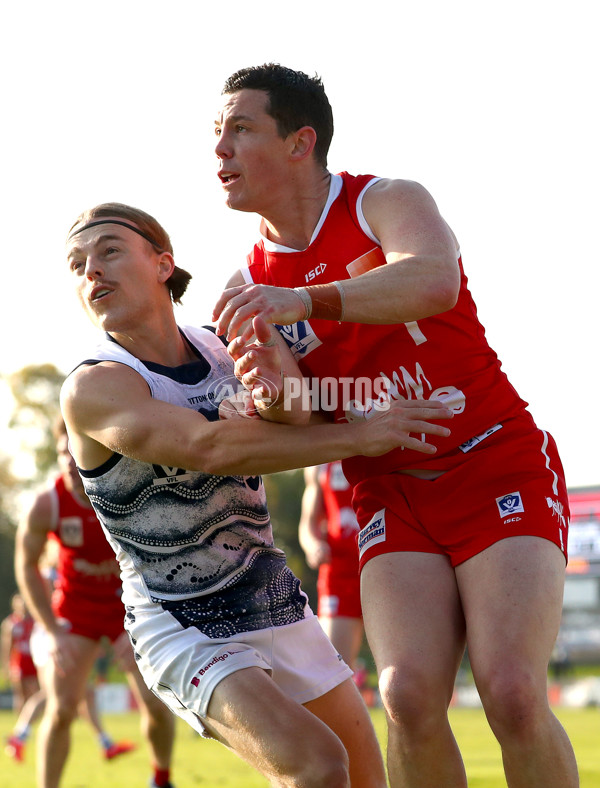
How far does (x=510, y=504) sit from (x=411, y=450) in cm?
39

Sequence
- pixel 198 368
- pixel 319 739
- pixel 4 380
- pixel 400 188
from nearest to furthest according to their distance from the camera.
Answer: pixel 319 739 < pixel 400 188 < pixel 198 368 < pixel 4 380

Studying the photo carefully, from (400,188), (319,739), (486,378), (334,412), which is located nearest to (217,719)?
(319,739)

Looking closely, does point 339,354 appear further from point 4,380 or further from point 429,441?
point 4,380

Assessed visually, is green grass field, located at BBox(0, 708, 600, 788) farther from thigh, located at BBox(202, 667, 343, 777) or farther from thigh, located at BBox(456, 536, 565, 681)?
thigh, located at BBox(202, 667, 343, 777)

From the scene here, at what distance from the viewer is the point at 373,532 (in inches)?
150

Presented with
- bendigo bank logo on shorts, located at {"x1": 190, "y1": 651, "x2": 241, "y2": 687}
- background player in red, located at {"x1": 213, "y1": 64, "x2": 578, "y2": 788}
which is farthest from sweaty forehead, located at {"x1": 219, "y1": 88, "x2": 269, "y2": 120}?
bendigo bank logo on shorts, located at {"x1": 190, "y1": 651, "x2": 241, "y2": 687}

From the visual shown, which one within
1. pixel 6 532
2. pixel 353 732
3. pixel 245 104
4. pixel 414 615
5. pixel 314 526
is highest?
pixel 245 104

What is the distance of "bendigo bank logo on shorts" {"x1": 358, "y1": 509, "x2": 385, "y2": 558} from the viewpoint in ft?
12.4

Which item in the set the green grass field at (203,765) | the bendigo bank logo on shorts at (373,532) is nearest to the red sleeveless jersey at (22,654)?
the green grass field at (203,765)

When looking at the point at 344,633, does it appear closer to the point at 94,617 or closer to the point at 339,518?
the point at 339,518

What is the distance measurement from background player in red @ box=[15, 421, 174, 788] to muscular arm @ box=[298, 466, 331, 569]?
1827 millimetres

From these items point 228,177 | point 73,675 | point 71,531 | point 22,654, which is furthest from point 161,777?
point 22,654

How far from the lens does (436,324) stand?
149 inches

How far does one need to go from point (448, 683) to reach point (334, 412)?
1057 mm
